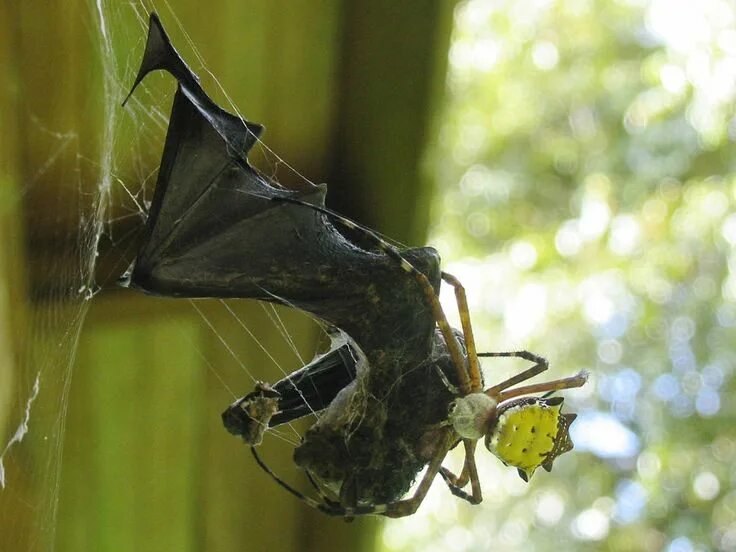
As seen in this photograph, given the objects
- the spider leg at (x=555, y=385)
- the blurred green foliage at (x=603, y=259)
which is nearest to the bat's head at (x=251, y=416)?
the spider leg at (x=555, y=385)

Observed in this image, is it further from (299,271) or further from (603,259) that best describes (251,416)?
(603,259)

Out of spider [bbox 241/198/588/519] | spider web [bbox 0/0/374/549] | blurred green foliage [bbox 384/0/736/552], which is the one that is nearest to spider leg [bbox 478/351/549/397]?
spider [bbox 241/198/588/519]

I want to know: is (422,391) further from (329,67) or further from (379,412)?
(329,67)

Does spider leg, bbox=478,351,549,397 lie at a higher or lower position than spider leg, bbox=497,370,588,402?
higher

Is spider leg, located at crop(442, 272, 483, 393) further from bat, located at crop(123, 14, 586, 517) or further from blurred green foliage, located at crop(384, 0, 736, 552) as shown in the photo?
blurred green foliage, located at crop(384, 0, 736, 552)

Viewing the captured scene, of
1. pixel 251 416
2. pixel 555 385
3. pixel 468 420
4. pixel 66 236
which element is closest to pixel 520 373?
pixel 555 385

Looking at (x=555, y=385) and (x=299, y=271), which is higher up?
(x=299, y=271)

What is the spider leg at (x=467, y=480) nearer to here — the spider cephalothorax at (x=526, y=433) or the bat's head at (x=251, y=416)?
the spider cephalothorax at (x=526, y=433)

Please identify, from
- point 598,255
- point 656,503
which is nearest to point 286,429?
point 598,255
